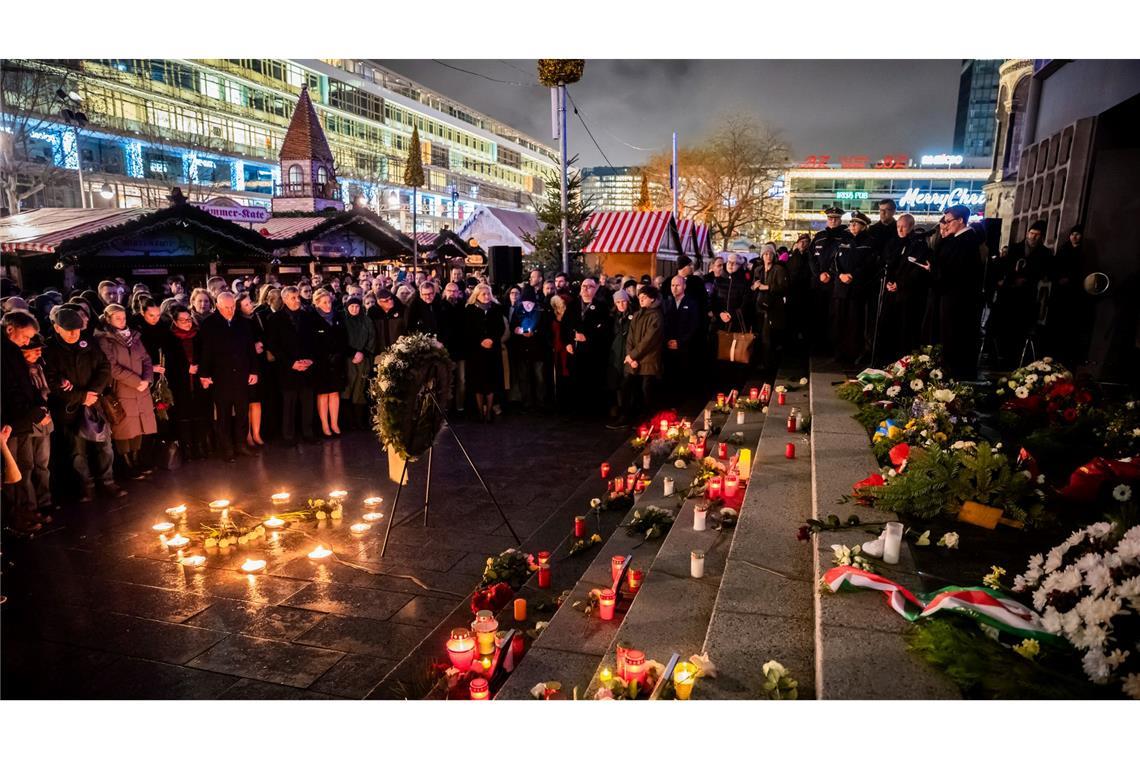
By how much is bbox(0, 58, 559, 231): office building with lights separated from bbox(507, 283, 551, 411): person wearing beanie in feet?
21.7

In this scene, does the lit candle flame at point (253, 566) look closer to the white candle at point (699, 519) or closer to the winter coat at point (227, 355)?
the winter coat at point (227, 355)

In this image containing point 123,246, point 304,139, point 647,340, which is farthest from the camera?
point 304,139

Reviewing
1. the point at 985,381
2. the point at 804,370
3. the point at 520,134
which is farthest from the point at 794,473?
the point at 520,134

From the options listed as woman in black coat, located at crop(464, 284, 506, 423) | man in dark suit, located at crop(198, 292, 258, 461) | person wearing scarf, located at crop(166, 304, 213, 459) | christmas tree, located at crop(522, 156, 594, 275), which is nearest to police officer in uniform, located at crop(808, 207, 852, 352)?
woman in black coat, located at crop(464, 284, 506, 423)

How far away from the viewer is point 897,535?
144 inches

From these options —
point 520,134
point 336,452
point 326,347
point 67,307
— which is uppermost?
point 520,134

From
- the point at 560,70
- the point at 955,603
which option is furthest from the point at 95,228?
the point at 955,603

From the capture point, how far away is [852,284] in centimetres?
890

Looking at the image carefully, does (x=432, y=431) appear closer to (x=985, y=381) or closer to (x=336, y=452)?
(x=336, y=452)

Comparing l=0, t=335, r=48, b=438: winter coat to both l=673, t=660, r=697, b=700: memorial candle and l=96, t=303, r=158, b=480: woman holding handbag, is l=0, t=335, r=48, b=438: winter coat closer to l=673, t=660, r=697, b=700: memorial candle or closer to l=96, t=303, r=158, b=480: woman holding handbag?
l=96, t=303, r=158, b=480: woman holding handbag

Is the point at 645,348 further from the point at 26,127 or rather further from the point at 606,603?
the point at 26,127

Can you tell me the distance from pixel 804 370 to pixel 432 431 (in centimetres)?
615

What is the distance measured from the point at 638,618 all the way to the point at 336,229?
69.4 ft

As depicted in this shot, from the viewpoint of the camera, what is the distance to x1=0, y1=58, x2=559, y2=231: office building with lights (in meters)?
26.5
